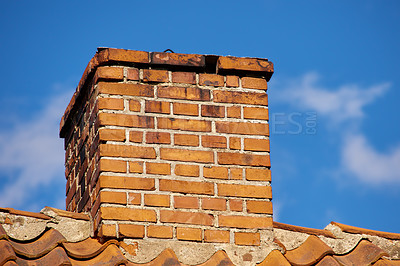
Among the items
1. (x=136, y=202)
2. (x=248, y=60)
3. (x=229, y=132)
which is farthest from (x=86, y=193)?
(x=248, y=60)

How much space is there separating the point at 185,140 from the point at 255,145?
1.43ft

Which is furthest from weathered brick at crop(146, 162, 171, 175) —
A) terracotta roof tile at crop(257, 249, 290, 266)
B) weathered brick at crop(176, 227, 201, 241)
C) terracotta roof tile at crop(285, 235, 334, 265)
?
terracotta roof tile at crop(285, 235, 334, 265)

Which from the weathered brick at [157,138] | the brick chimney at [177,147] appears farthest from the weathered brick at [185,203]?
the weathered brick at [157,138]

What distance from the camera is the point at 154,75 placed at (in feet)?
14.1

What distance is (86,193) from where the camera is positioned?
173 inches

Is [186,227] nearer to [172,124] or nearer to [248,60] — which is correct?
Answer: [172,124]

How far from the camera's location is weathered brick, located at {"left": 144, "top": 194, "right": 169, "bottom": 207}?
13.1ft

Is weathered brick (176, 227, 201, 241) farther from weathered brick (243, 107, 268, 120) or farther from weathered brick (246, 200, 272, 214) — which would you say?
weathered brick (243, 107, 268, 120)

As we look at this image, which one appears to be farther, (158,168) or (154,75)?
(154,75)

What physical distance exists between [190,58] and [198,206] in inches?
36.5

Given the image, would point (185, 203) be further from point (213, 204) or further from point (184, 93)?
point (184, 93)

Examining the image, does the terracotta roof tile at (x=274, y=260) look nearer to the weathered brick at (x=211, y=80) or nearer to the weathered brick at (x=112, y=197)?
the weathered brick at (x=112, y=197)

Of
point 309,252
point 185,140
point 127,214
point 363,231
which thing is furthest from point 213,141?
point 363,231

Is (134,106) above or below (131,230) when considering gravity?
above
